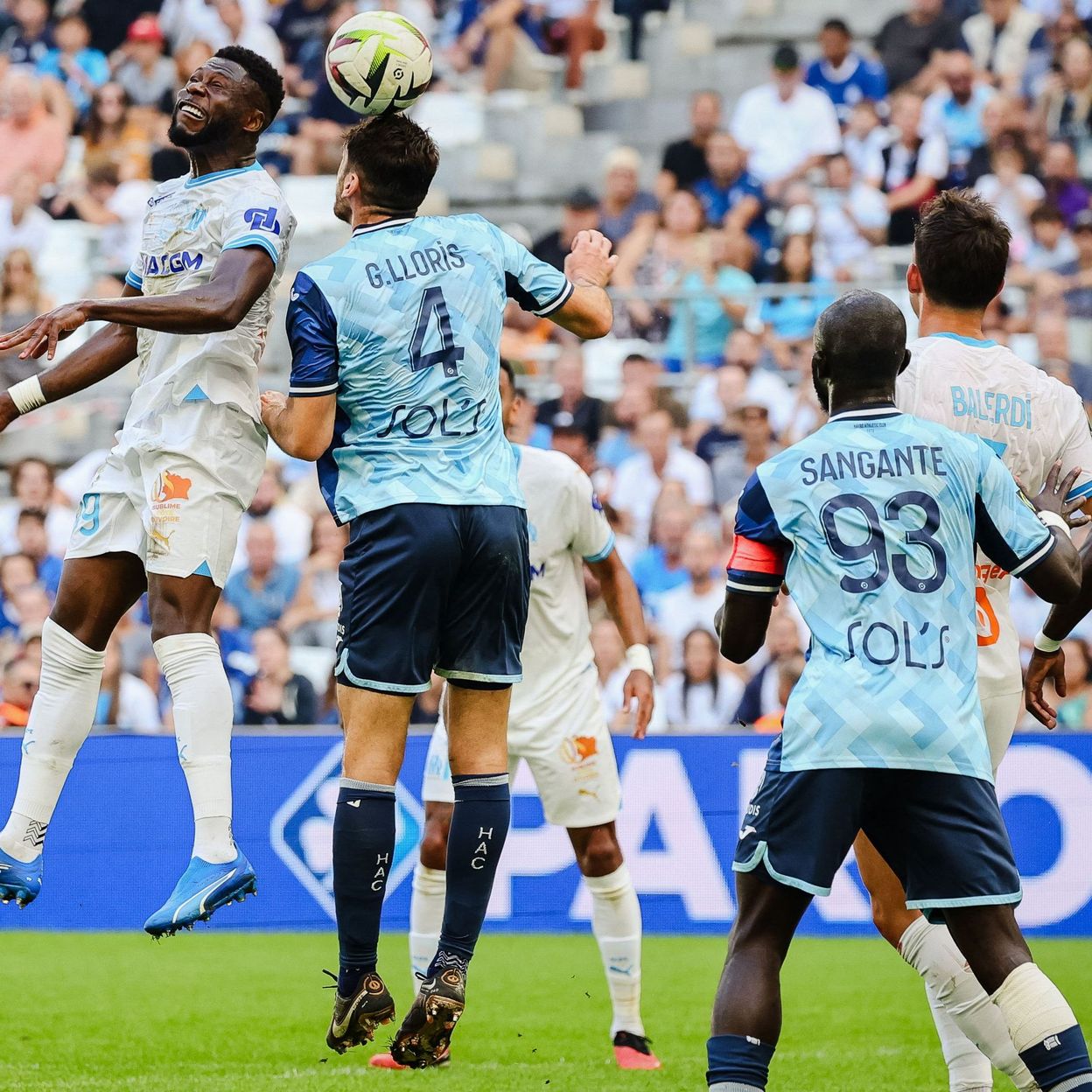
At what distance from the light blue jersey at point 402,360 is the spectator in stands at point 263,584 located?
804 centimetres

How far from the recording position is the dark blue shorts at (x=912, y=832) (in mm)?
4492

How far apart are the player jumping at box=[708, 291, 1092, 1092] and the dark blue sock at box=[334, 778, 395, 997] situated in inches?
49.3

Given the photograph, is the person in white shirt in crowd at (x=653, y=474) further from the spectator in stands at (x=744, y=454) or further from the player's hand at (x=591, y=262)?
the player's hand at (x=591, y=262)

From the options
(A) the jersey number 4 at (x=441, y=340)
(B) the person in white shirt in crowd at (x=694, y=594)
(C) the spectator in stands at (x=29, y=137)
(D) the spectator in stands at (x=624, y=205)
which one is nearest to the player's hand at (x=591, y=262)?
(A) the jersey number 4 at (x=441, y=340)

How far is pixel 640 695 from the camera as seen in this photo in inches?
284

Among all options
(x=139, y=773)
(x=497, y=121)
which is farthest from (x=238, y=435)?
(x=497, y=121)

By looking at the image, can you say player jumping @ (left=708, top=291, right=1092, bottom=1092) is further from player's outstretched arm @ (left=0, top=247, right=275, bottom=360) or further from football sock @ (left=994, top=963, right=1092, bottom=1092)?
player's outstretched arm @ (left=0, top=247, right=275, bottom=360)

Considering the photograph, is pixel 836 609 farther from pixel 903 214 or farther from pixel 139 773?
A: pixel 903 214

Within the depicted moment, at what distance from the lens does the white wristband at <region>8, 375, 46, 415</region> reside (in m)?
5.89

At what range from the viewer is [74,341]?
15625 millimetres

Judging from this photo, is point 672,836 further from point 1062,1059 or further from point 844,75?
point 844,75

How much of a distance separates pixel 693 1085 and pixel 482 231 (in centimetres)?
328

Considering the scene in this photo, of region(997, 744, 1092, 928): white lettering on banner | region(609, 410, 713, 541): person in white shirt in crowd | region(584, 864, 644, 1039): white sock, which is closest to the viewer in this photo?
region(584, 864, 644, 1039): white sock

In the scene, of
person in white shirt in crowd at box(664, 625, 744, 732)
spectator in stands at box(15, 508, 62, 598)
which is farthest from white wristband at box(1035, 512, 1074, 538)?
spectator in stands at box(15, 508, 62, 598)
